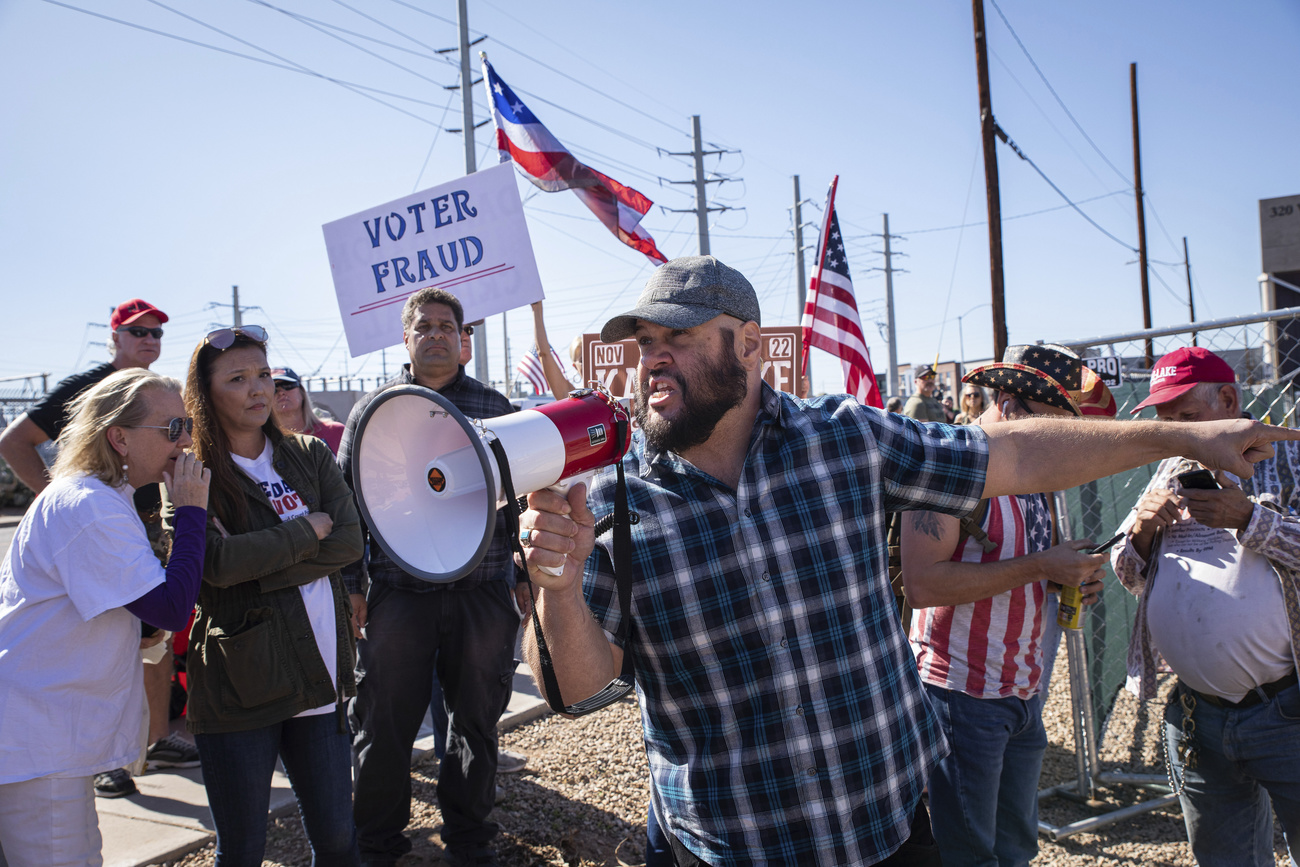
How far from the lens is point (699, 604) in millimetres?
1803

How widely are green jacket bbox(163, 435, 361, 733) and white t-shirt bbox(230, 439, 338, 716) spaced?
34 millimetres

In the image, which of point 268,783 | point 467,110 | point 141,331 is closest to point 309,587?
point 268,783

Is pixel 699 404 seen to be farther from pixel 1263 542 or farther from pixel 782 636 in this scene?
pixel 1263 542

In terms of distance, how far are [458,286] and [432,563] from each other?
353cm

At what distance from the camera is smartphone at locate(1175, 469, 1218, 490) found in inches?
97.5

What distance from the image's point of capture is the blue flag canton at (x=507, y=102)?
237 inches

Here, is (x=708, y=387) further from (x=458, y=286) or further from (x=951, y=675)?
(x=458, y=286)

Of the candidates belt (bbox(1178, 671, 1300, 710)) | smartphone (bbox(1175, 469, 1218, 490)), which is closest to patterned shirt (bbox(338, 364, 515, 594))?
smartphone (bbox(1175, 469, 1218, 490))

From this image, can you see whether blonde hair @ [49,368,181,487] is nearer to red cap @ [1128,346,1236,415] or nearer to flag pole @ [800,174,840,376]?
red cap @ [1128,346,1236,415]

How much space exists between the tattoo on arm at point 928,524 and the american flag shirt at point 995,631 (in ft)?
0.43

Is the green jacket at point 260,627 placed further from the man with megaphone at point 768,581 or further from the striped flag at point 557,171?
the striped flag at point 557,171

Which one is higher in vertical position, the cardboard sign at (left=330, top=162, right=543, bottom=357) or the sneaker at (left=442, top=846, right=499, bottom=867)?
the cardboard sign at (left=330, top=162, right=543, bottom=357)

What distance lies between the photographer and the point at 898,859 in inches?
71.6

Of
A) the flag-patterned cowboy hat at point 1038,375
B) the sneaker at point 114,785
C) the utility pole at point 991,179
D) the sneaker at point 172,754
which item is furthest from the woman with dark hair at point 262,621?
the utility pole at point 991,179
